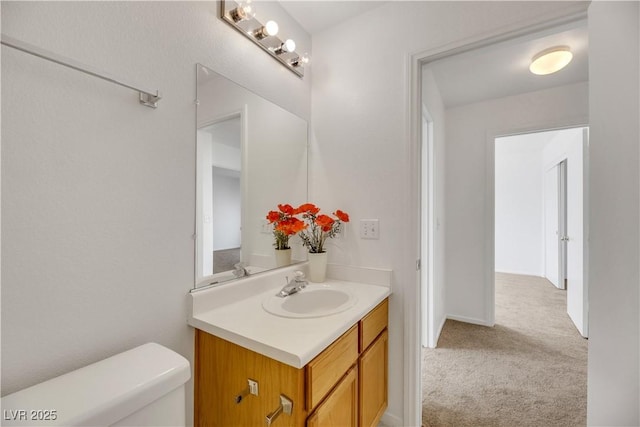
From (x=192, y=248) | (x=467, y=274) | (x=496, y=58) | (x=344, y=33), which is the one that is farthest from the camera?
(x=467, y=274)

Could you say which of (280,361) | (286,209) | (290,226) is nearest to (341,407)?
(280,361)

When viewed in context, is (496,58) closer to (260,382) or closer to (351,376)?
(351,376)

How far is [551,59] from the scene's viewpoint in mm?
1948

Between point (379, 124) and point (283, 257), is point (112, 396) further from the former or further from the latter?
point (379, 124)

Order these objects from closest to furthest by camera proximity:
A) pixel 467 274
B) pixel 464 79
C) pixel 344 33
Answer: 1. pixel 344 33
2. pixel 464 79
3. pixel 467 274

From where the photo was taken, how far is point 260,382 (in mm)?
866

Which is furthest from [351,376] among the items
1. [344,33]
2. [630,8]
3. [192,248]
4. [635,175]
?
[344,33]

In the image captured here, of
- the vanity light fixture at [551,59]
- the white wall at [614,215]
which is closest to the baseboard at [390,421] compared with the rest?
Result: the white wall at [614,215]

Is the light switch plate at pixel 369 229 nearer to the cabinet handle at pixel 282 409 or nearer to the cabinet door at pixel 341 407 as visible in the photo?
the cabinet door at pixel 341 407

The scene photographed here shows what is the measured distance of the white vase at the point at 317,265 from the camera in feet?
5.00

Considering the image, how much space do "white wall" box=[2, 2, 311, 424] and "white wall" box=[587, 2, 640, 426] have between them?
1.56 meters

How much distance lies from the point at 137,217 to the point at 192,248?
0.77 ft

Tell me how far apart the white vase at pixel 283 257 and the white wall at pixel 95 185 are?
20.2 inches

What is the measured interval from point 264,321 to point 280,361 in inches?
8.3
